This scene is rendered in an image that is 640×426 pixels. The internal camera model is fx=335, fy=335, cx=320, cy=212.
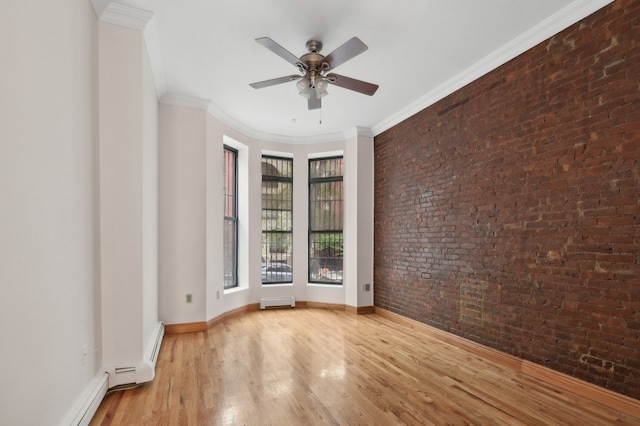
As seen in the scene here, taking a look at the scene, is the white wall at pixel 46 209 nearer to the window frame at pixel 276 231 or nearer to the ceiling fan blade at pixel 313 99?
the ceiling fan blade at pixel 313 99

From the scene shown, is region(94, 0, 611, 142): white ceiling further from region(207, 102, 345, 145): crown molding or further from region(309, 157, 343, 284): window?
region(309, 157, 343, 284): window

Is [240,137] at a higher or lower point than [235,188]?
higher

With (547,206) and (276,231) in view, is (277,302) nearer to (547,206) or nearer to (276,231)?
(276,231)

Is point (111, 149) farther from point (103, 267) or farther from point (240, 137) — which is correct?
point (240, 137)

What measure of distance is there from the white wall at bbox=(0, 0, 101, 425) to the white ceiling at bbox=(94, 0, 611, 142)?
3.00 feet

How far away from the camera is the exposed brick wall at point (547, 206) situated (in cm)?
245

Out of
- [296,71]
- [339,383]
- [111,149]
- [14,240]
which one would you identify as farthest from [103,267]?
[296,71]

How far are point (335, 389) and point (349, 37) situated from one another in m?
3.14

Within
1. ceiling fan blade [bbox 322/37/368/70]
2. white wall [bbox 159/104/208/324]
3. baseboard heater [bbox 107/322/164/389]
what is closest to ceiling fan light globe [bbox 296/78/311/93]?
ceiling fan blade [bbox 322/37/368/70]

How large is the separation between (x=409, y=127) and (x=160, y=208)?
12.0 feet

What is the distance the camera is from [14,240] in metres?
1.49

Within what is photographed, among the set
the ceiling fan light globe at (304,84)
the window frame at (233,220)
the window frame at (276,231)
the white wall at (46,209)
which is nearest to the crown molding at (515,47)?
the ceiling fan light globe at (304,84)

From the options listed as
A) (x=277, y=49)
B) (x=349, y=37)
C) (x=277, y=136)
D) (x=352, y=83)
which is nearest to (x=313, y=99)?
(x=352, y=83)

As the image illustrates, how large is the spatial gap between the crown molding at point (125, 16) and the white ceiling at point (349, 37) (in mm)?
46
